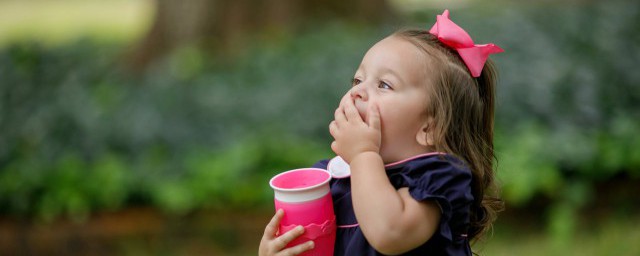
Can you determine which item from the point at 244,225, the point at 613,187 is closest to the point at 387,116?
the point at 244,225

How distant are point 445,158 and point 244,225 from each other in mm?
2834

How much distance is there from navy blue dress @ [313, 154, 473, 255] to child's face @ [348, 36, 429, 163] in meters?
0.06

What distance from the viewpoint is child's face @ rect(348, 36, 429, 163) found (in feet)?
6.69

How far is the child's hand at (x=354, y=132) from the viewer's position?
1.97 meters

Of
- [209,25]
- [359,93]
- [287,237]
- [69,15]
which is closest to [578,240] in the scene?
[359,93]

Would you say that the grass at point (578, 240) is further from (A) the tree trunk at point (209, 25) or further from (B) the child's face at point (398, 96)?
(A) the tree trunk at point (209, 25)

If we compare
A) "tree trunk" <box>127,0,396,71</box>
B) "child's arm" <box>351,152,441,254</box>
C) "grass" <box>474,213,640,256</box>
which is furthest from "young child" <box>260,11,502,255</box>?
"tree trunk" <box>127,0,396,71</box>

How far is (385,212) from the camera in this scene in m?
1.87

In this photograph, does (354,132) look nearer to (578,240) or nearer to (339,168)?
(339,168)

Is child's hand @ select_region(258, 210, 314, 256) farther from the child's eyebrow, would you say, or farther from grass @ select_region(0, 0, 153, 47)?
grass @ select_region(0, 0, 153, 47)

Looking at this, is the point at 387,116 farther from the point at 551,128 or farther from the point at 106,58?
the point at 106,58

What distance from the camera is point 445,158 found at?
2.02 meters

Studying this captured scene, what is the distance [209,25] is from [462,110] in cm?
520

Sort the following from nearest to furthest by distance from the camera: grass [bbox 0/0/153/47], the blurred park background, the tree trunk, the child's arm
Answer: the child's arm → the blurred park background → the tree trunk → grass [bbox 0/0/153/47]
